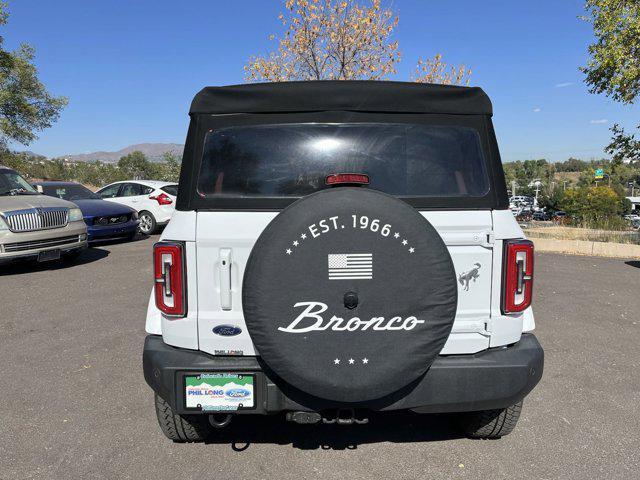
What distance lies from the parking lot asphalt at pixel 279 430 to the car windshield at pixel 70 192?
8.73 m

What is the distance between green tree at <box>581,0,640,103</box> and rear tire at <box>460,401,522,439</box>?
12.9m

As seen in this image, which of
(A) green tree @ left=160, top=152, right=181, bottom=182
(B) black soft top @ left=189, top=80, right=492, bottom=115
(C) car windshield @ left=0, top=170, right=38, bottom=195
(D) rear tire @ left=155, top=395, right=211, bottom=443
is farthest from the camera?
(A) green tree @ left=160, top=152, right=181, bottom=182

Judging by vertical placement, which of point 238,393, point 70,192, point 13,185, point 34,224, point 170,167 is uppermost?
point 170,167

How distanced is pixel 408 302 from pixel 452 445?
1375 mm

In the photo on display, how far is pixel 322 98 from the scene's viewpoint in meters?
2.62

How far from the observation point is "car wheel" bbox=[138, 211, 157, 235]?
557 inches

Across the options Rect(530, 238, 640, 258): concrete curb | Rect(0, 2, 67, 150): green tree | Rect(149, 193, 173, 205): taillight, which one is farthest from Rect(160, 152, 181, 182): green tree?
Rect(530, 238, 640, 258): concrete curb

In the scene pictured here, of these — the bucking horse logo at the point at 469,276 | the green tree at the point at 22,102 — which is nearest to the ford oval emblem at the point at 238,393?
the bucking horse logo at the point at 469,276

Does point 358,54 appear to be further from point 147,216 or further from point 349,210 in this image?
point 349,210

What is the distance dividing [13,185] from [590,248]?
1298 cm

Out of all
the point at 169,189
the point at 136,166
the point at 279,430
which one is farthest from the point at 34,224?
the point at 136,166

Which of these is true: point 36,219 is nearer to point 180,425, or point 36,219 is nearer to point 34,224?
point 34,224

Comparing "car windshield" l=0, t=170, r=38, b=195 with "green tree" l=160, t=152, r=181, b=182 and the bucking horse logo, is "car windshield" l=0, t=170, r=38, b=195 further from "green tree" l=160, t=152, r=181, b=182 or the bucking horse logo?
"green tree" l=160, t=152, r=181, b=182

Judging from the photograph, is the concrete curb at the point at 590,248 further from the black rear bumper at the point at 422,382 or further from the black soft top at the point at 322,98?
the black soft top at the point at 322,98
